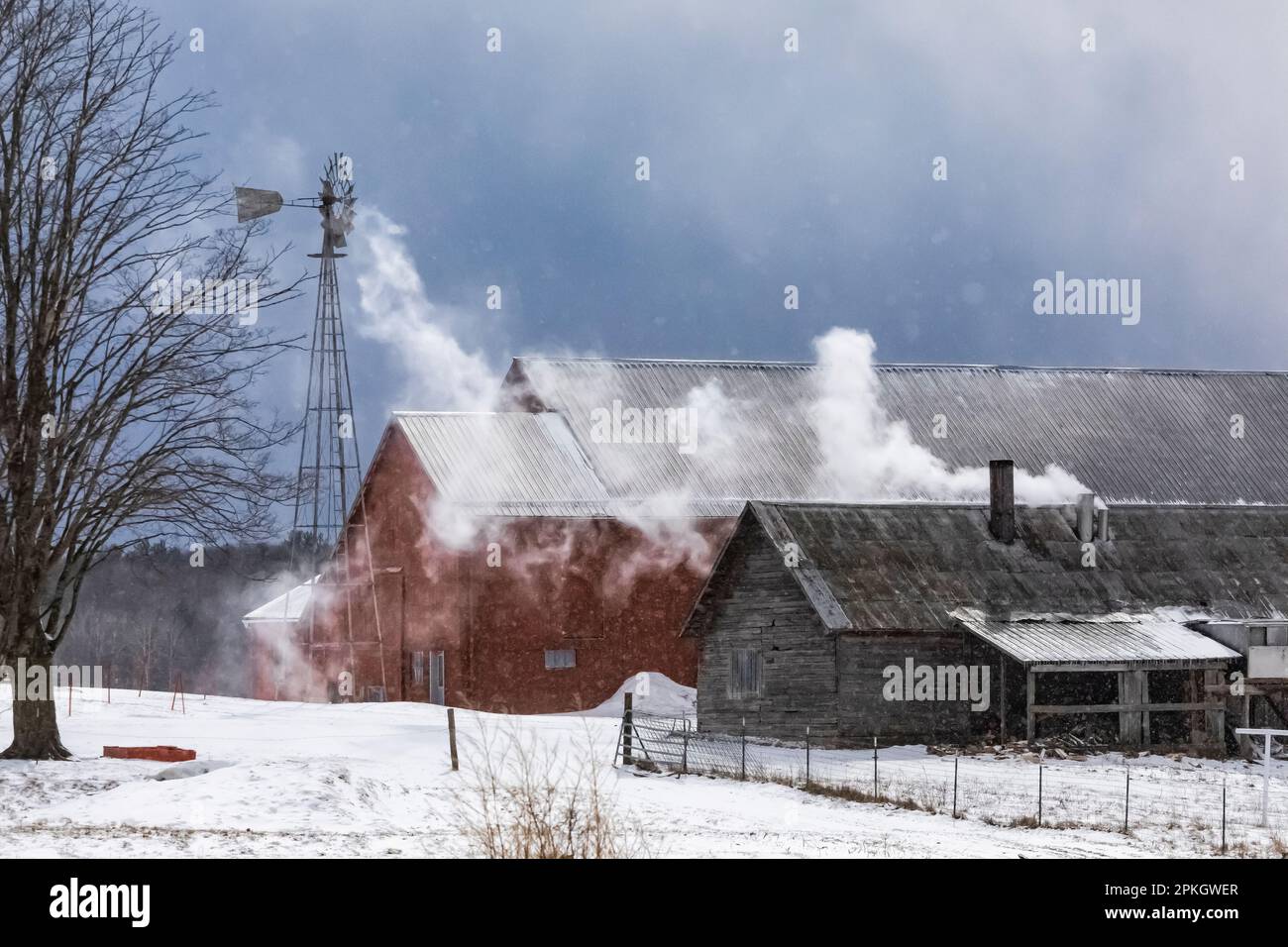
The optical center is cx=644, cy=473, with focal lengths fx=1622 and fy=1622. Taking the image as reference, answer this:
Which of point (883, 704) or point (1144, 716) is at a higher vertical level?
point (883, 704)

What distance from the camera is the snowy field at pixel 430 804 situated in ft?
55.6

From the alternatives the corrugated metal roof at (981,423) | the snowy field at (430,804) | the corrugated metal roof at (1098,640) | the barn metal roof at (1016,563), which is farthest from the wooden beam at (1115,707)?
the corrugated metal roof at (981,423)

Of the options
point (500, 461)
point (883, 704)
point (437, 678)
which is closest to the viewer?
point (883, 704)

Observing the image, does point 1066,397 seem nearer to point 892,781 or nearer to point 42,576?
point 892,781

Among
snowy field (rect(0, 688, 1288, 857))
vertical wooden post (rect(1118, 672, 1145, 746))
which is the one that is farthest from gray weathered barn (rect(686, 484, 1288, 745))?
snowy field (rect(0, 688, 1288, 857))

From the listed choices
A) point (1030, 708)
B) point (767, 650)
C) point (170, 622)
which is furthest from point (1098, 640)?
point (170, 622)

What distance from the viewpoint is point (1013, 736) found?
3397cm

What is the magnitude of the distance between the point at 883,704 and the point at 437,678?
13.9 m

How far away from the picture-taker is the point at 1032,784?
26.4 meters
